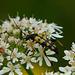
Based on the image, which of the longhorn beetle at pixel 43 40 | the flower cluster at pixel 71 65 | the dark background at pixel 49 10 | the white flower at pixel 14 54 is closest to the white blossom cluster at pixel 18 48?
the white flower at pixel 14 54

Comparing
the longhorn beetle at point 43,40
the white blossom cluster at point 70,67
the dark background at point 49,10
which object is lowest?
the white blossom cluster at point 70,67

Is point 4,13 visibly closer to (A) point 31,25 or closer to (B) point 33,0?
(B) point 33,0

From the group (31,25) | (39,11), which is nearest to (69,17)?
(39,11)

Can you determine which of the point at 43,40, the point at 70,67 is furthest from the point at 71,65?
the point at 43,40

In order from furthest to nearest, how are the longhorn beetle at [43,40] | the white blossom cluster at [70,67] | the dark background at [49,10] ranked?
the dark background at [49,10]
the longhorn beetle at [43,40]
the white blossom cluster at [70,67]

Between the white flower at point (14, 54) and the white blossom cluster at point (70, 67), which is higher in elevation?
the white flower at point (14, 54)

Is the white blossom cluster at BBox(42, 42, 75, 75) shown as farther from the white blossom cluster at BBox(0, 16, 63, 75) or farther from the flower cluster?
the white blossom cluster at BBox(0, 16, 63, 75)

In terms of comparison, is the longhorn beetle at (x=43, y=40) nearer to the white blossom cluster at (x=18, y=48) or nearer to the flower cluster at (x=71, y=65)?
the white blossom cluster at (x=18, y=48)

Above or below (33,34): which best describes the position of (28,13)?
above
